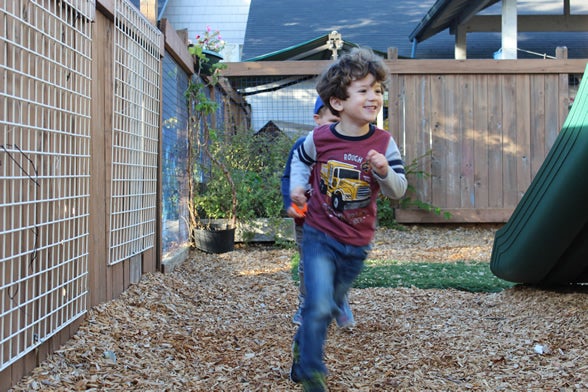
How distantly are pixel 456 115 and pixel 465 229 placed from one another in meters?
1.54

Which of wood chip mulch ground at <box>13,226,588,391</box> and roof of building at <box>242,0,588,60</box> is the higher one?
roof of building at <box>242,0,588,60</box>

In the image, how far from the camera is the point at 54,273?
2.67 meters

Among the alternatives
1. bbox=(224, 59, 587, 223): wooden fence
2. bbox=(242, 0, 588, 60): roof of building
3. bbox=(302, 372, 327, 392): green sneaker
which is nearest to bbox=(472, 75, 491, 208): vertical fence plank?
bbox=(224, 59, 587, 223): wooden fence

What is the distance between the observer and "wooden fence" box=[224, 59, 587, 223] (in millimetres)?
7855

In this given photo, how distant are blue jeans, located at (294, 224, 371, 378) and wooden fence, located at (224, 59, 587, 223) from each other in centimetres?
562

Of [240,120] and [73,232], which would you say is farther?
[240,120]

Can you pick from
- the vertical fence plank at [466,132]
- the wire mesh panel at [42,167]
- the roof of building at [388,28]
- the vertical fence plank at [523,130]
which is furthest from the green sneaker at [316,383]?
the roof of building at [388,28]

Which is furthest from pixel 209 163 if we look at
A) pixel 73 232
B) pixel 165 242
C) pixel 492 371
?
pixel 492 371

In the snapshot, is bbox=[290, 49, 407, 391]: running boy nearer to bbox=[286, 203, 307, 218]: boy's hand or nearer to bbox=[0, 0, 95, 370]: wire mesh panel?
bbox=[286, 203, 307, 218]: boy's hand

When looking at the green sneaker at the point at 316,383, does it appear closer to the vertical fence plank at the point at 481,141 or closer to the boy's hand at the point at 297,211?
the boy's hand at the point at 297,211

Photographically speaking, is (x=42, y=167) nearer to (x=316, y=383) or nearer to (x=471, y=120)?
(x=316, y=383)

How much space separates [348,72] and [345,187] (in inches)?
19.1

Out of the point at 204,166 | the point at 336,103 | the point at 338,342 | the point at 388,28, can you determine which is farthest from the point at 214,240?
the point at 388,28

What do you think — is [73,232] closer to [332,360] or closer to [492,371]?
[332,360]
